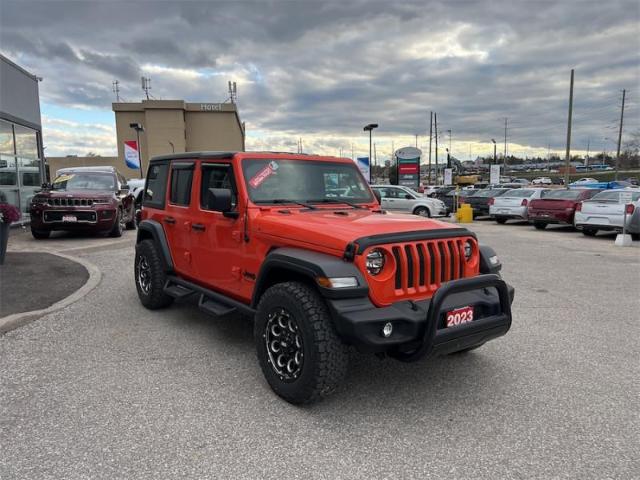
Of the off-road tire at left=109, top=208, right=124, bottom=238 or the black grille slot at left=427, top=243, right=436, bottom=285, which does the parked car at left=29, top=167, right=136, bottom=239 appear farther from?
the black grille slot at left=427, top=243, right=436, bottom=285

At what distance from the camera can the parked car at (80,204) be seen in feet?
36.0

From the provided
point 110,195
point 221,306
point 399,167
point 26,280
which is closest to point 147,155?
point 399,167

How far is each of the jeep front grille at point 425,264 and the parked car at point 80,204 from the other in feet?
32.3

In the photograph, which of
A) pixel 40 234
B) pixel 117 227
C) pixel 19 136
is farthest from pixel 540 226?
pixel 19 136

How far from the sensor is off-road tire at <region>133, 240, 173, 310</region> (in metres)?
5.50

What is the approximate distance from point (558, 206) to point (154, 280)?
14160 mm

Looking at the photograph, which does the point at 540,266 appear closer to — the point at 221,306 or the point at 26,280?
the point at 221,306

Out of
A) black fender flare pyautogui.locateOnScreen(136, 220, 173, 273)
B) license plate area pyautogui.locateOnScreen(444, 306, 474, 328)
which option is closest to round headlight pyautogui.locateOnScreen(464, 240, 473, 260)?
license plate area pyautogui.locateOnScreen(444, 306, 474, 328)

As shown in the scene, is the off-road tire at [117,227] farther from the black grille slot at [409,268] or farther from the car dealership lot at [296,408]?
the black grille slot at [409,268]

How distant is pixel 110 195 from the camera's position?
38.5 feet

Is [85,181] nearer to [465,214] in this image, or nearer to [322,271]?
[322,271]

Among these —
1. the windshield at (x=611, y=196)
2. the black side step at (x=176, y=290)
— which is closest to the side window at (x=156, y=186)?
the black side step at (x=176, y=290)

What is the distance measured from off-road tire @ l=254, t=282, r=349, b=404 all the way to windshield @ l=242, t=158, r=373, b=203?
1.18m

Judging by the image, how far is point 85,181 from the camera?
12.2 metres
